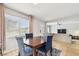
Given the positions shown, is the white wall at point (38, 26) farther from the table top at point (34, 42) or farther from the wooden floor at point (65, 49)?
the wooden floor at point (65, 49)

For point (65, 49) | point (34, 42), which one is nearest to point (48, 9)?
point (34, 42)

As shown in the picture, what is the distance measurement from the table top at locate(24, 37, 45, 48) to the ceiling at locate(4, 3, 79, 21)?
0.36 m

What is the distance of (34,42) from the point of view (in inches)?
53.0

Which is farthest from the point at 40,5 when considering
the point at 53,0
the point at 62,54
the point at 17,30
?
the point at 62,54

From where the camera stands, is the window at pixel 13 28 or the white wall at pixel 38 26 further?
the white wall at pixel 38 26

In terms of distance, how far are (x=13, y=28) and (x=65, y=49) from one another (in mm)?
828

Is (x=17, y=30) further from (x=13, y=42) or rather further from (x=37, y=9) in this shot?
(x=37, y=9)

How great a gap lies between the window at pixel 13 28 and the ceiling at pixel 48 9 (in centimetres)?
15

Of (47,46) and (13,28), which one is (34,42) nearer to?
(47,46)

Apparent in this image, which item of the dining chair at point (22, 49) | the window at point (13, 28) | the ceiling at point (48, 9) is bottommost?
the dining chair at point (22, 49)

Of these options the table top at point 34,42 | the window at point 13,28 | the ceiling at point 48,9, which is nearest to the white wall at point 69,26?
the ceiling at point 48,9

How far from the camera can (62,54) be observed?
4.31 feet

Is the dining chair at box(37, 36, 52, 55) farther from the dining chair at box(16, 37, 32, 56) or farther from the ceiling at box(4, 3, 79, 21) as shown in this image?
the ceiling at box(4, 3, 79, 21)

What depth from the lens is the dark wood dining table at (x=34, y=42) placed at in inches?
52.0
